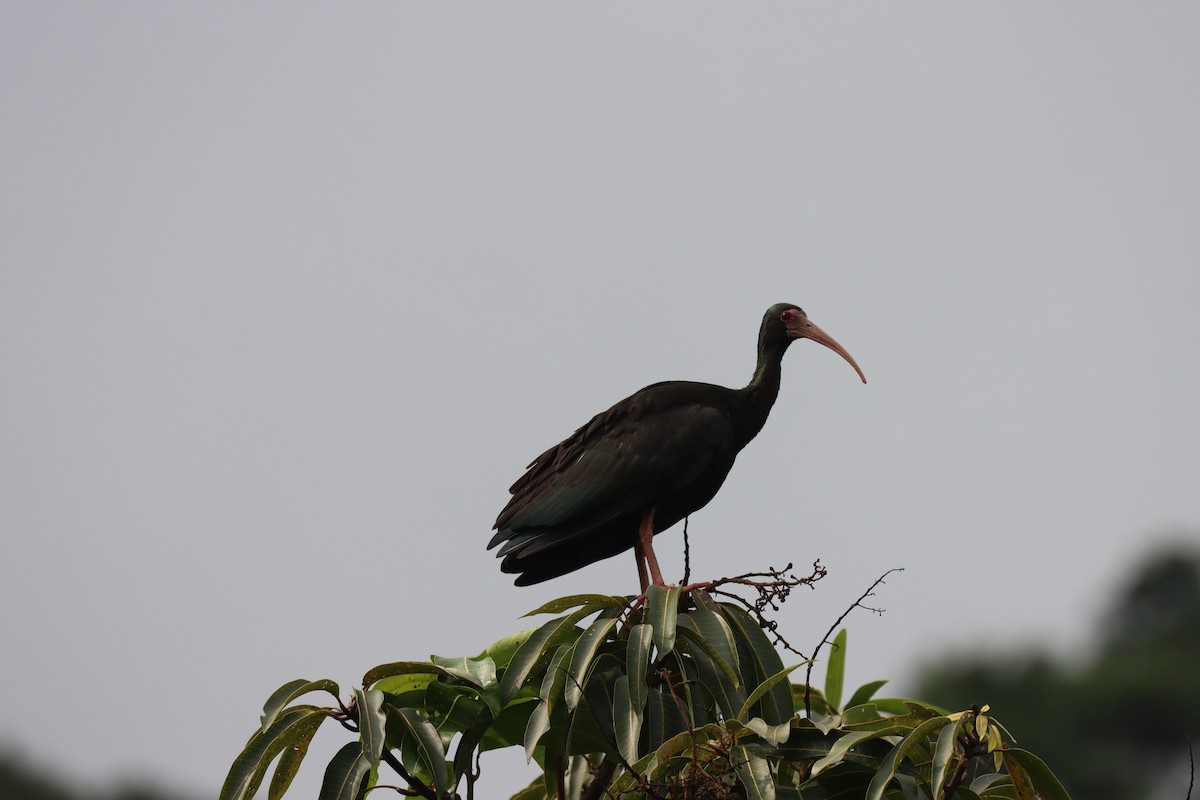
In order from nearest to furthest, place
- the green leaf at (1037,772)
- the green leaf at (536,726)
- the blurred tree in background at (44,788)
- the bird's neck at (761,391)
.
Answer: the green leaf at (1037,772), the green leaf at (536,726), the bird's neck at (761,391), the blurred tree in background at (44,788)

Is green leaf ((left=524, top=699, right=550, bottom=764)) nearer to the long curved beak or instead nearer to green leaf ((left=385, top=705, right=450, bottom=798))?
green leaf ((left=385, top=705, right=450, bottom=798))

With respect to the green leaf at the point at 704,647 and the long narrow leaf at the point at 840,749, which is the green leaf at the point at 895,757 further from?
the green leaf at the point at 704,647

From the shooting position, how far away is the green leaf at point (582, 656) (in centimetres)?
475

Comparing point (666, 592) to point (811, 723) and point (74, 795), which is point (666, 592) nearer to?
point (811, 723)

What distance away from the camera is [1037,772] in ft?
14.5

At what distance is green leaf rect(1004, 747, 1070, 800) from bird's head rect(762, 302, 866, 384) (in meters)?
3.14

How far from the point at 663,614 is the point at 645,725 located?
1.36 ft

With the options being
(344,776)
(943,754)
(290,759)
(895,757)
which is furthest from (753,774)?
(290,759)

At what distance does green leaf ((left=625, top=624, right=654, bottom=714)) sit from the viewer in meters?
4.74

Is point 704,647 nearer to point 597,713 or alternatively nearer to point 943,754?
point 597,713

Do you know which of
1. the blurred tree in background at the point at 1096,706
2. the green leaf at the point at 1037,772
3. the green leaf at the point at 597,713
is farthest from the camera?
the blurred tree in background at the point at 1096,706

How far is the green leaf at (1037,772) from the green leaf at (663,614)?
1.09 meters

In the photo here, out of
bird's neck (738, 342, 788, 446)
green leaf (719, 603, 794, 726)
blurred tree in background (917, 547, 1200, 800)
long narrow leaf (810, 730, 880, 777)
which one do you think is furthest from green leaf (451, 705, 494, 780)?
blurred tree in background (917, 547, 1200, 800)

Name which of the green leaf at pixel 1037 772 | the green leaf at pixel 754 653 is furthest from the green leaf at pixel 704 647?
the green leaf at pixel 1037 772
